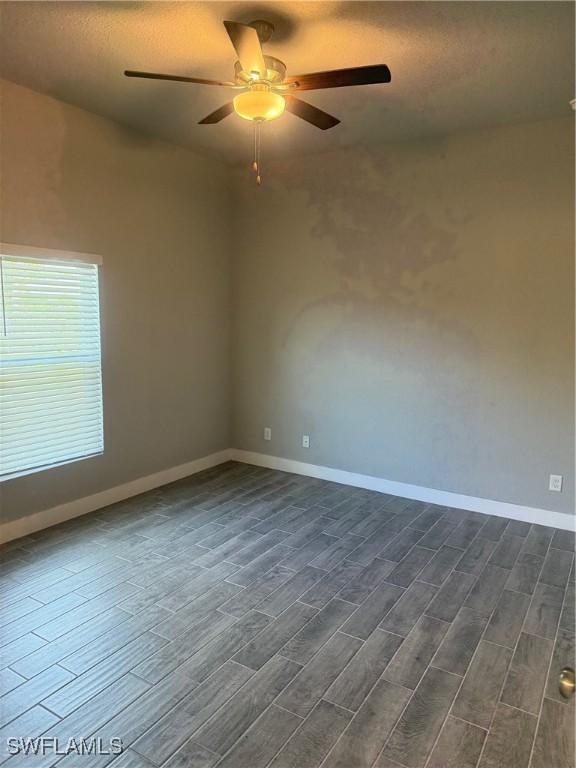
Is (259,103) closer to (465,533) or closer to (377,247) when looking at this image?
(377,247)

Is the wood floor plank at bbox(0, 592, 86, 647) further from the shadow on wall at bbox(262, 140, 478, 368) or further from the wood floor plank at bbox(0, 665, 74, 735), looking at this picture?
the shadow on wall at bbox(262, 140, 478, 368)

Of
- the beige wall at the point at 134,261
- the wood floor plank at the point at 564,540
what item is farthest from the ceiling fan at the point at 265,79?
the wood floor plank at the point at 564,540

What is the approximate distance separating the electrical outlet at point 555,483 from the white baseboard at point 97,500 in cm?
297

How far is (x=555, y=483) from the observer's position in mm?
3537

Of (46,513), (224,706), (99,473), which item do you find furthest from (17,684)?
(99,473)

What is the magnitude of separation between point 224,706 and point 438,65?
10.7 feet

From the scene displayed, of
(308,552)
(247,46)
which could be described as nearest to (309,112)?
(247,46)

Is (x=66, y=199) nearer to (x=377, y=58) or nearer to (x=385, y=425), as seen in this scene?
(x=377, y=58)

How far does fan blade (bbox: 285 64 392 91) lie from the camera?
2064 mm

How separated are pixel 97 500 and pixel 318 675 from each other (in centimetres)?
233

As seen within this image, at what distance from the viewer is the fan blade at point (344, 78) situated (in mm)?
2064

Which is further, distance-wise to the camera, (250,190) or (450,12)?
(250,190)

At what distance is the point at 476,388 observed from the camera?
3756 mm

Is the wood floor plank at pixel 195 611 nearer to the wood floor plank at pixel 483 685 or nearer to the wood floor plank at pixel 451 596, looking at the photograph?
the wood floor plank at pixel 451 596
